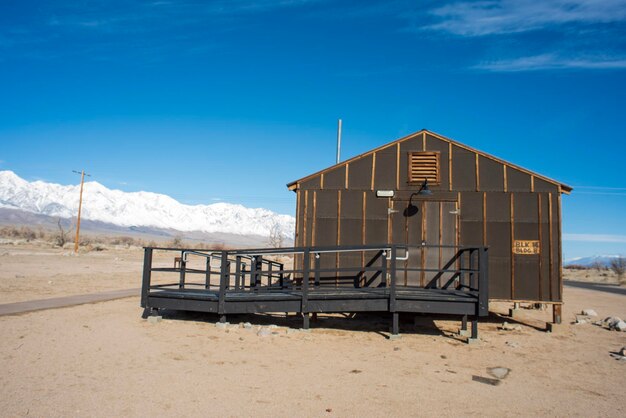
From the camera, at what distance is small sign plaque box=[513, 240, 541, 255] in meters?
11.5

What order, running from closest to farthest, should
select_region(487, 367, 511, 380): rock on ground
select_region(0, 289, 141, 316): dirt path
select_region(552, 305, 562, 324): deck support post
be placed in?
select_region(487, 367, 511, 380): rock on ground, select_region(0, 289, 141, 316): dirt path, select_region(552, 305, 562, 324): deck support post

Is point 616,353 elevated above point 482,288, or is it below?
below

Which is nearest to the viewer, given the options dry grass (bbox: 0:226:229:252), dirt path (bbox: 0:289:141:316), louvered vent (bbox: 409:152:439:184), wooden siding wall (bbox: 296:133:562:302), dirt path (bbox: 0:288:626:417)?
dirt path (bbox: 0:288:626:417)

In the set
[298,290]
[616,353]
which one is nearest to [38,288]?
[298,290]

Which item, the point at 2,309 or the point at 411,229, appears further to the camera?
the point at 411,229

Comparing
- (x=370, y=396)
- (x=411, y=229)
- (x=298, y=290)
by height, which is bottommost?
(x=370, y=396)

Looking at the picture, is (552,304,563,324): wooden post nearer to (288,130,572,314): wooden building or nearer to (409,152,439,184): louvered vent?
(288,130,572,314): wooden building

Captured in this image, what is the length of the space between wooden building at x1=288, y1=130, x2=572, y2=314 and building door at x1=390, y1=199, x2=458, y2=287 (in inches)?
1.0

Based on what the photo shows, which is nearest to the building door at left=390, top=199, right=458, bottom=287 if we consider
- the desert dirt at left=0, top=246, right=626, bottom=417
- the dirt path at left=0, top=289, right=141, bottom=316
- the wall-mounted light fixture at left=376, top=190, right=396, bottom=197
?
the wall-mounted light fixture at left=376, top=190, right=396, bottom=197

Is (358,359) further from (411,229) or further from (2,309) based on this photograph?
(2,309)

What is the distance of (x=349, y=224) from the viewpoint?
1220cm

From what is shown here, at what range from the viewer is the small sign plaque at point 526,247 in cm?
1151

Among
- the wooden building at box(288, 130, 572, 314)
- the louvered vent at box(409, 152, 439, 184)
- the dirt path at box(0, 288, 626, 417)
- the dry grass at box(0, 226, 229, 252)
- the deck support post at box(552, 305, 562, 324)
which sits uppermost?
the louvered vent at box(409, 152, 439, 184)

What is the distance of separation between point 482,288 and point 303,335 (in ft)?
12.4
